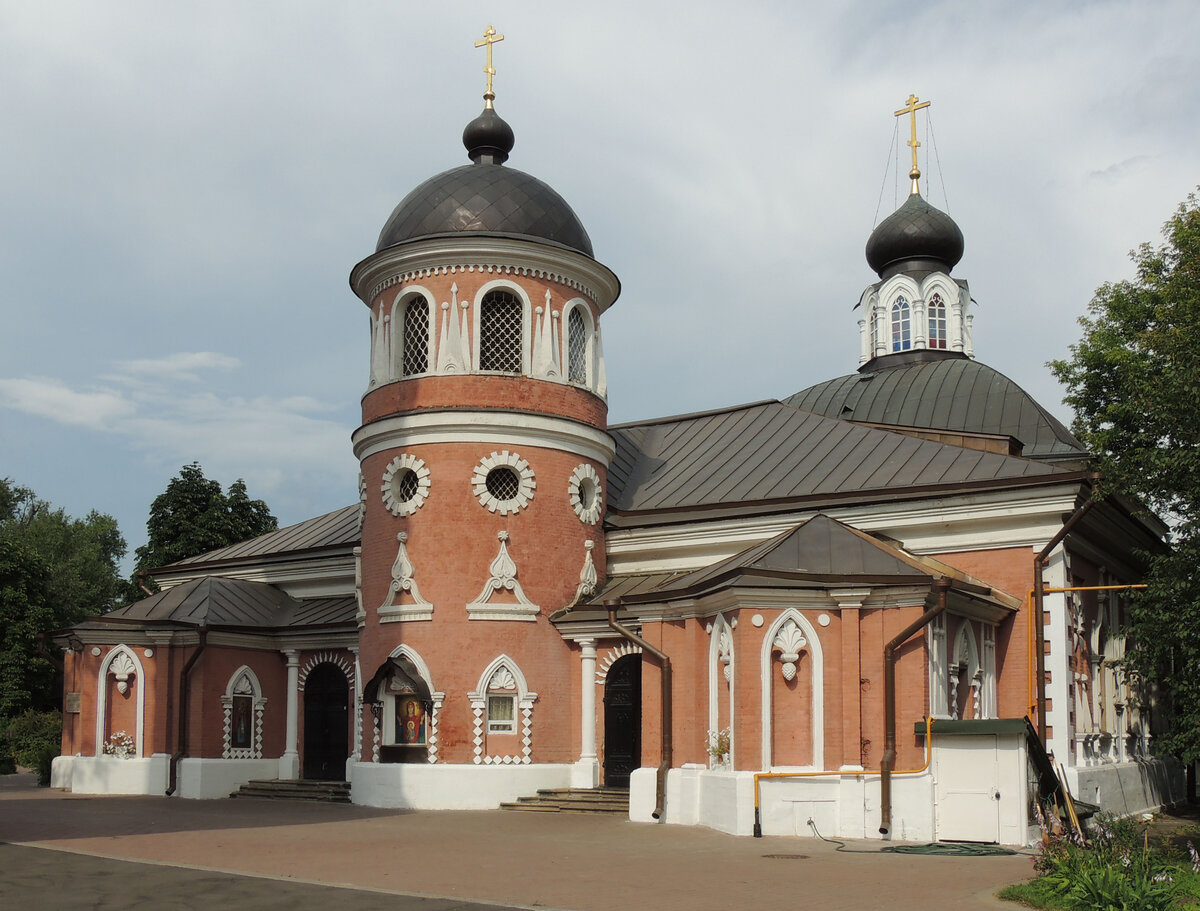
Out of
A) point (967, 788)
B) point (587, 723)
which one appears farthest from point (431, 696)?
point (967, 788)

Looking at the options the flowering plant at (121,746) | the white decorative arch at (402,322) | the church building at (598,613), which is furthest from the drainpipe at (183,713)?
the white decorative arch at (402,322)

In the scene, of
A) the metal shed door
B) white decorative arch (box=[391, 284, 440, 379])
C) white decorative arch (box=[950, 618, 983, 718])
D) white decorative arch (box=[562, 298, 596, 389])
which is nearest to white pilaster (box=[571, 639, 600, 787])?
white decorative arch (box=[562, 298, 596, 389])

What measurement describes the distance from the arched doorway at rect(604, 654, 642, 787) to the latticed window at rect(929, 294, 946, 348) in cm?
1812

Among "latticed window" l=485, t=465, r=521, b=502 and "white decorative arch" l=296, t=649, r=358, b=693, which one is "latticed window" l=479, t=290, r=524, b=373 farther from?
"white decorative arch" l=296, t=649, r=358, b=693

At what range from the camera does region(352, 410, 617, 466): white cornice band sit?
22.7 m

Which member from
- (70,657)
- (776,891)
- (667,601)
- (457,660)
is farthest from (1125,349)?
(70,657)

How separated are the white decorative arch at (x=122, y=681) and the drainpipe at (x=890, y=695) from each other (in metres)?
14.9

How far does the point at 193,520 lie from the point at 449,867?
34.6 m

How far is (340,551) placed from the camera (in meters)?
27.6

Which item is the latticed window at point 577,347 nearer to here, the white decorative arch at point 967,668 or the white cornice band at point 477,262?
the white cornice band at point 477,262

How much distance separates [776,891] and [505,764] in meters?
10.5

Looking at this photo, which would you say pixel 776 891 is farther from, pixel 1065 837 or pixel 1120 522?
pixel 1120 522

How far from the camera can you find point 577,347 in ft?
80.6

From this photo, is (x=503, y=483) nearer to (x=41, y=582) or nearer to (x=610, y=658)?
(x=610, y=658)
